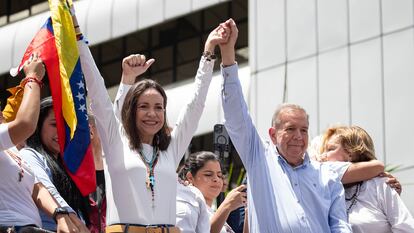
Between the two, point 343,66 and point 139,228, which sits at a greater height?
point 343,66

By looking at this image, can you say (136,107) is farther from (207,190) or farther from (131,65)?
(207,190)

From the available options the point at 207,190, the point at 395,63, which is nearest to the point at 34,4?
the point at 395,63

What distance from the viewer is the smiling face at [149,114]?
6.76 m

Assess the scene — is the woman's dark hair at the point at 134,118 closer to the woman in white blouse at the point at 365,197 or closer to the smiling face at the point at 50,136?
the smiling face at the point at 50,136

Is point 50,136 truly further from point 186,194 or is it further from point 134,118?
point 186,194

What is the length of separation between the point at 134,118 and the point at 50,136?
62cm

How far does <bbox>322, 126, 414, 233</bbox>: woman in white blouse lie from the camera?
741 centimetres

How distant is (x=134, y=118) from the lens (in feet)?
22.4

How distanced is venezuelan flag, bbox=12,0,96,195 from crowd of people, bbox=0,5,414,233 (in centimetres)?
10

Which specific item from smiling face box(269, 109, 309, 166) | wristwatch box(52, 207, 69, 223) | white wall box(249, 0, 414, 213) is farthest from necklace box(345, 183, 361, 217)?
white wall box(249, 0, 414, 213)

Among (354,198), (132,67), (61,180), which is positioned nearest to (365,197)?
(354,198)

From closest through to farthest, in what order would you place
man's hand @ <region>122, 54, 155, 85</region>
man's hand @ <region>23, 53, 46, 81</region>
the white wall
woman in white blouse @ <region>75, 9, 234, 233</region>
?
man's hand @ <region>23, 53, 46, 81</region>
woman in white blouse @ <region>75, 9, 234, 233</region>
man's hand @ <region>122, 54, 155, 85</region>
the white wall

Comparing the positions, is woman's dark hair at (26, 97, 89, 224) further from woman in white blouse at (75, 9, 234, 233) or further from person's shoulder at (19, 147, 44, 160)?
woman in white blouse at (75, 9, 234, 233)

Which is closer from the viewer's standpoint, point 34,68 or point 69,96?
point 34,68
